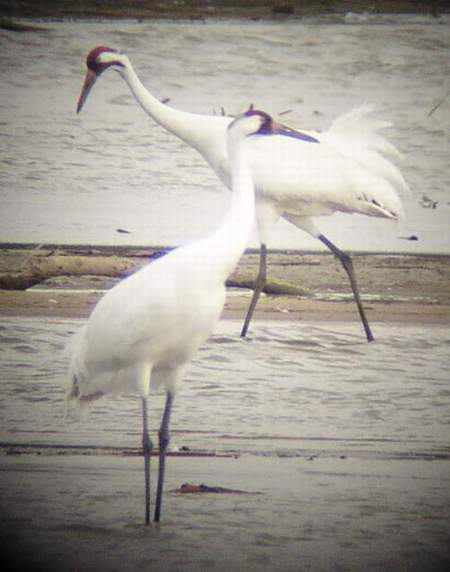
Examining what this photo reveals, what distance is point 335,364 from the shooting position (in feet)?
28.7

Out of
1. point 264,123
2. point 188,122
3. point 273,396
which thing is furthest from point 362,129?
point 264,123

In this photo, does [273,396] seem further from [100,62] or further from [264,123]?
Result: [100,62]

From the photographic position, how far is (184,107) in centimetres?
1861

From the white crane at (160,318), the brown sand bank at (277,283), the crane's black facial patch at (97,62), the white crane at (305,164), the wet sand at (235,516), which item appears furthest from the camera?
the brown sand bank at (277,283)

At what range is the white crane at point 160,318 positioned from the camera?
578cm

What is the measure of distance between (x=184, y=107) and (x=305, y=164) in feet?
27.7

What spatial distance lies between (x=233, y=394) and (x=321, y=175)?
9.50 ft

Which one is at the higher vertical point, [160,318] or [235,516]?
[160,318]

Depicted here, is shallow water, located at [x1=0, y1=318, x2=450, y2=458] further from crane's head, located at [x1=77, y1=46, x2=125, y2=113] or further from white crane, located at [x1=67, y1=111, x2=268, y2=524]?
crane's head, located at [x1=77, y1=46, x2=125, y2=113]

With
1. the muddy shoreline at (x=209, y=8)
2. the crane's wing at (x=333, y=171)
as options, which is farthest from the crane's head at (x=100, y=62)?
the muddy shoreline at (x=209, y=8)

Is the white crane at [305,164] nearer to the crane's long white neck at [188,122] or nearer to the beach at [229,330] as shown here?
the crane's long white neck at [188,122]

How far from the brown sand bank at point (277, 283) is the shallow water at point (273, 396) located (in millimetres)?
592

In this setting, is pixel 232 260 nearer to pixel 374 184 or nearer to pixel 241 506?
pixel 241 506

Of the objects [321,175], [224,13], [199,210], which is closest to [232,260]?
[321,175]
